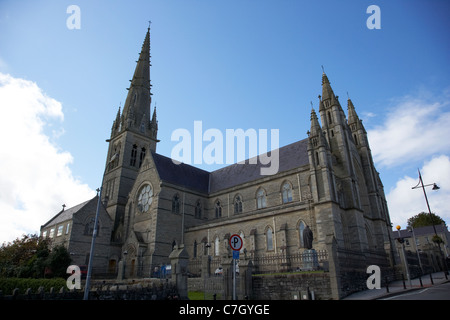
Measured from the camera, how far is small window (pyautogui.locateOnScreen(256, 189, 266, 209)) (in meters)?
33.3

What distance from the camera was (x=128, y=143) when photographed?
45.0 meters

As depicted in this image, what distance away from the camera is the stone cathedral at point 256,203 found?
2658 cm

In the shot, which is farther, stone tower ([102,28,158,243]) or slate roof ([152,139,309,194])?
stone tower ([102,28,158,243])

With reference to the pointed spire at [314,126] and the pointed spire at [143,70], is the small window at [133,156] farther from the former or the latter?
the pointed spire at [314,126]

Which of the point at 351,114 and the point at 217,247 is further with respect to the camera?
the point at 351,114

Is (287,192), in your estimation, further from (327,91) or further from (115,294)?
(115,294)

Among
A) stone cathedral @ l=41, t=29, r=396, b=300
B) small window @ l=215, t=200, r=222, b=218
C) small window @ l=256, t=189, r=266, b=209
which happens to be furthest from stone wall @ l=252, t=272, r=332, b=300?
small window @ l=215, t=200, r=222, b=218

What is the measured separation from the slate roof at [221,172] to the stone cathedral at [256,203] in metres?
0.17

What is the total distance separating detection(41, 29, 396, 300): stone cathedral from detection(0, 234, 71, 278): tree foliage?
349cm

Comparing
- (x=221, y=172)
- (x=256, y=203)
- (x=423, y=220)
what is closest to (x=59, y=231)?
(x=221, y=172)

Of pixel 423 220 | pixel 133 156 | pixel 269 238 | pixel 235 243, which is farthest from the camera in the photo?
pixel 423 220

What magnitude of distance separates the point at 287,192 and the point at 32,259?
88.5 ft

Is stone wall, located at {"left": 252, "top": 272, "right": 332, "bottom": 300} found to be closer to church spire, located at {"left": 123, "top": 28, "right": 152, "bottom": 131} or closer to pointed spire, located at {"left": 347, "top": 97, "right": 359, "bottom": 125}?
pointed spire, located at {"left": 347, "top": 97, "right": 359, "bottom": 125}

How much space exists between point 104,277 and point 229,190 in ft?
54.7
